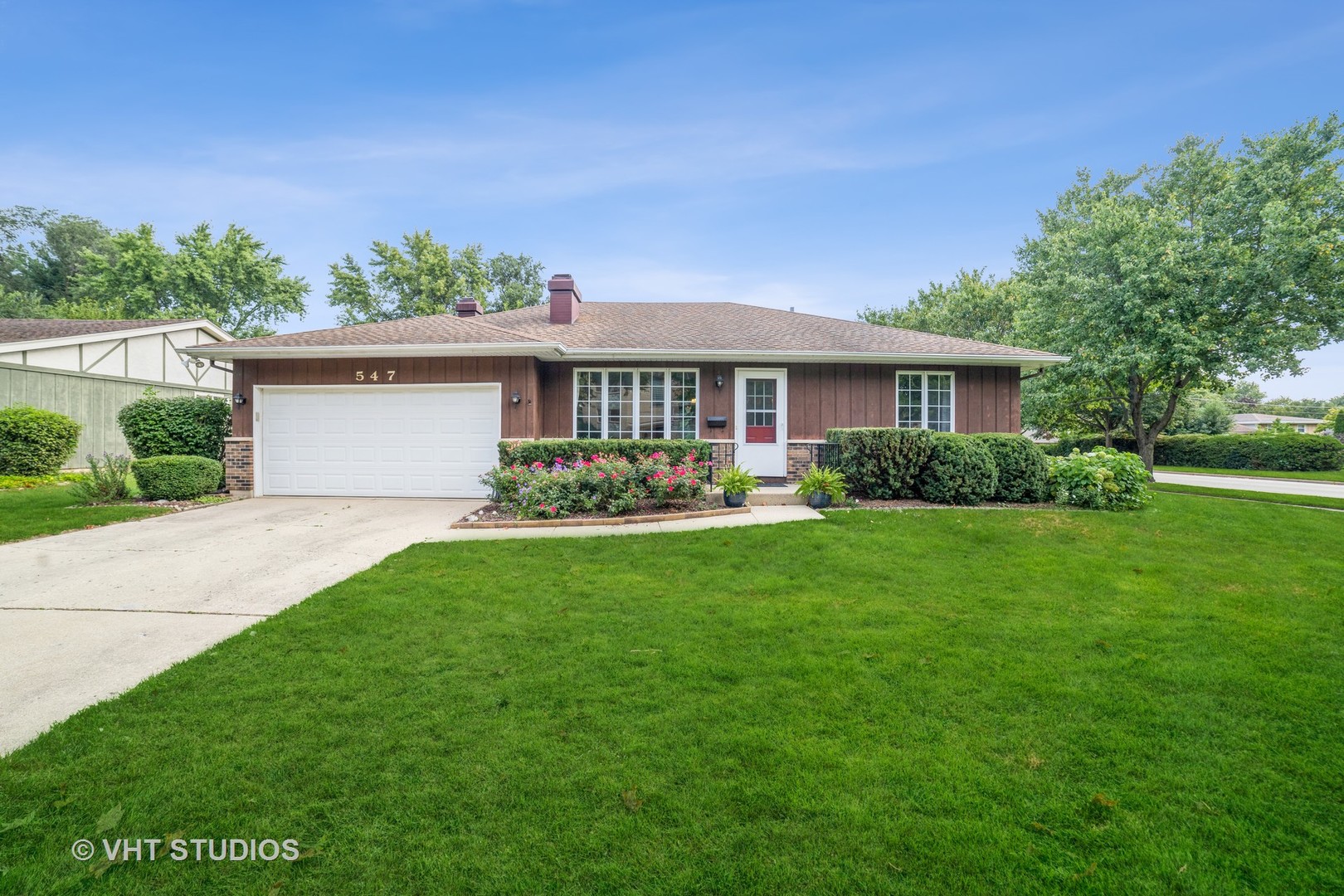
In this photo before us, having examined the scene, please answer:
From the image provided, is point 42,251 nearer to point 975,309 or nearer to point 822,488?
point 822,488

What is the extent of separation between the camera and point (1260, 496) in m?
Result: 10.9

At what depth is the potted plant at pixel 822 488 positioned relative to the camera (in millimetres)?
7975

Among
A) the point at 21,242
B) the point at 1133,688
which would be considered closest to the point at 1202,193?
the point at 1133,688

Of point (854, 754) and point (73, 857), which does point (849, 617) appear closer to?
point (854, 754)

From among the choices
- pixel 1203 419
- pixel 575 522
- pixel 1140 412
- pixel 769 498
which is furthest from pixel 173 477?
pixel 1203 419

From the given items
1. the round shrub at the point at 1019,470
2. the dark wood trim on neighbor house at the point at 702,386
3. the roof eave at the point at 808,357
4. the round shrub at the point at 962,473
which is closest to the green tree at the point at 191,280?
the dark wood trim on neighbor house at the point at 702,386

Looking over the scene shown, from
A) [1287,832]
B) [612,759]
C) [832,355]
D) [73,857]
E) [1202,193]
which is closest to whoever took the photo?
[73,857]

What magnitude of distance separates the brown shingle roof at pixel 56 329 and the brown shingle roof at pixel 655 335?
32.3 feet

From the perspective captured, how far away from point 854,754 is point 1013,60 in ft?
44.6

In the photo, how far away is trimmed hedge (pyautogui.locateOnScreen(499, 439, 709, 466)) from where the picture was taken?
29.3 feet

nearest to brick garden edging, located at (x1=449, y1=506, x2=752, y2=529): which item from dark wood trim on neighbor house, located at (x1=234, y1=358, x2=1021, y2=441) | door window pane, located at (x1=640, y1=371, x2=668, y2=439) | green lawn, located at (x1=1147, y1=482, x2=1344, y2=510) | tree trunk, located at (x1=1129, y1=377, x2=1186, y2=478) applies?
dark wood trim on neighbor house, located at (x1=234, y1=358, x2=1021, y2=441)

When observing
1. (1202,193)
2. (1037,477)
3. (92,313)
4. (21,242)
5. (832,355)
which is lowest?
(1037,477)

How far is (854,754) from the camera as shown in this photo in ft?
7.52

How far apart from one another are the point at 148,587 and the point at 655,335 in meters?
8.71
